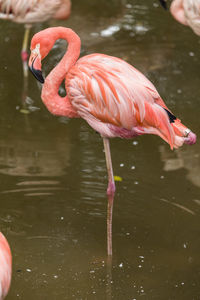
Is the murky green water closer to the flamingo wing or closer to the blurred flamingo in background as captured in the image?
the blurred flamingo in background

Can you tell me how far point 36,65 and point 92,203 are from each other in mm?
1117

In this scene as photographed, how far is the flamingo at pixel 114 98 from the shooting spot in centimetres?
412

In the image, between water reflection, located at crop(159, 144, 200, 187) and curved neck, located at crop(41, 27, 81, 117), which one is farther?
water reflection, located at crop(159, 144, 200, 187)

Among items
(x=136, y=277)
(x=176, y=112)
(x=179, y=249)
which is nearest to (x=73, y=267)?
(x=136, y=277)

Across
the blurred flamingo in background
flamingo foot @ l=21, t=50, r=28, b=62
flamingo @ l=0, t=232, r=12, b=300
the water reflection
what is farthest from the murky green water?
flamingo @ l=0, t=232, r=12, b=300

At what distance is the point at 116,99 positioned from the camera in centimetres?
412

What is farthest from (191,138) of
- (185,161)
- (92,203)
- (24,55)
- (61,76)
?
(24,55)

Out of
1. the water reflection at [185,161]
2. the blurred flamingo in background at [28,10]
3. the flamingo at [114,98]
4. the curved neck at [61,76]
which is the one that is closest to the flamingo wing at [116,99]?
the flamingo at [114,98]

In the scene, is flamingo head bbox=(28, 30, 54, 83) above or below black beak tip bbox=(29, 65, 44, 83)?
above

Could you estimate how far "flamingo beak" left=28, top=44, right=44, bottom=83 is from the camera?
4145 millimetres

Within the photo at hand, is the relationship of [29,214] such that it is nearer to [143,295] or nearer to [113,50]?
[143,295]

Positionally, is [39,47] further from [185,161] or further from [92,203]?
[185,161]

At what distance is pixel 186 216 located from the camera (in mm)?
4730

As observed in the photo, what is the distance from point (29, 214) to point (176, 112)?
6.67 feet
